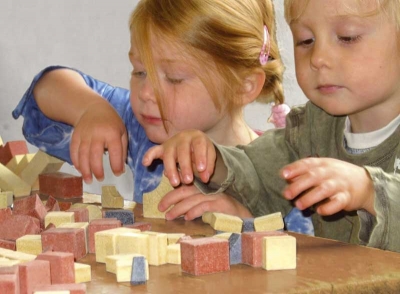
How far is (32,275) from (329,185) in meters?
0.33

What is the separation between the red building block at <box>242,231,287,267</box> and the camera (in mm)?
683

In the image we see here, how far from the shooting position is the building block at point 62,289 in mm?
571

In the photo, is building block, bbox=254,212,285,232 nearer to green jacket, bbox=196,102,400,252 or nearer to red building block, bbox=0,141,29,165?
green jacket, bbox=196,102,400,252

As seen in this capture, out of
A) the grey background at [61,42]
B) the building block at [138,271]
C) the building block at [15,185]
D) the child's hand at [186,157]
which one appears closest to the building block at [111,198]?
the child's hand at [186,157]

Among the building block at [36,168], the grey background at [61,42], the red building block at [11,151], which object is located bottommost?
the building block at [36,168]

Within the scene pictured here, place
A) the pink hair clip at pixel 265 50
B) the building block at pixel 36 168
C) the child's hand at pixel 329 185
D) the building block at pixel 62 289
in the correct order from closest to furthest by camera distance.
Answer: the building block at pixel 62 289
the child's hand at pixel 329 185
the building block at pixel 36 168
the pink hair clip at pixel 265 50

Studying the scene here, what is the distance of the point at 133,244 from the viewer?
71 centimetres

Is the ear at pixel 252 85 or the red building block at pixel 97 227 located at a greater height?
the ear at pixel 252 85

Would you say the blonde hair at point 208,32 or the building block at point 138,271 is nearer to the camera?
the building block at point 138,271

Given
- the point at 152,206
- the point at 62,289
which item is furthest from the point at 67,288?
the point at 152,206

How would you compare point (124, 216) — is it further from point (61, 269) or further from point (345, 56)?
point (345, 56)

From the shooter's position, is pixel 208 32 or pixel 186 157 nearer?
pixel 186 157

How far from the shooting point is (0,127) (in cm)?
238

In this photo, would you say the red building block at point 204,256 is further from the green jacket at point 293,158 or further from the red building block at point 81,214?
the green jacket at point 293,158
